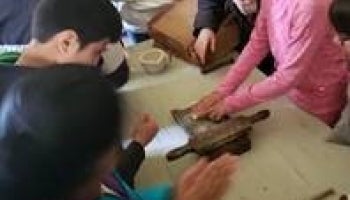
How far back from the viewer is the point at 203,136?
1.39 m

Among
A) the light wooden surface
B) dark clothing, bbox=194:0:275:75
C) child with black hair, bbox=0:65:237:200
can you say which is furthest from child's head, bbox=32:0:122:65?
dark clothing, bbox=194:0:275:75

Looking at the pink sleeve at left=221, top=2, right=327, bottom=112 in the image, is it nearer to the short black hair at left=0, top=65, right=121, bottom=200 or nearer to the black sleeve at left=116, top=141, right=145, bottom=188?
the black sleeve at left=116, top=141, right=145, bottom=188

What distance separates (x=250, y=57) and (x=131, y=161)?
0.51 metres

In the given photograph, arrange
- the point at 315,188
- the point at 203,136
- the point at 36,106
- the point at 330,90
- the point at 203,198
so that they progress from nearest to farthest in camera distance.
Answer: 1. the point at 36,106
2. the point at 203,198
3. the point at 315,188
4. the point at 203,136
5. the point at 330,90

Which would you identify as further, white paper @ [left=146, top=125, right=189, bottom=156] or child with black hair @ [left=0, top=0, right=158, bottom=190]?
white paper @ [left=146, top=125, right=189, bottom=156]

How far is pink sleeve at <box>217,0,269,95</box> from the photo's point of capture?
158 centimetres

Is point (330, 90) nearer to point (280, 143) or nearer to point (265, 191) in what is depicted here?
point (280, 143)

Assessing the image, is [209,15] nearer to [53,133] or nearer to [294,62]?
[294,62]

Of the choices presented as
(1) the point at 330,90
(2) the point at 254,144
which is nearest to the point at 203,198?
(2) the point at 254,144

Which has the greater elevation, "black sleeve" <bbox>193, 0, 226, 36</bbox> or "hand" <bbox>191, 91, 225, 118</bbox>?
"black sleeve" <bbox>193, 0, 226, 36</bbox>

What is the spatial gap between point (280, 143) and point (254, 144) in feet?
0.21

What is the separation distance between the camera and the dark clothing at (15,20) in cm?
184

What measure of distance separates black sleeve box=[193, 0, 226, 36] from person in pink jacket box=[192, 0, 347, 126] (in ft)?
0.63

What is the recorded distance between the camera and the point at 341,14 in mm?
1028
